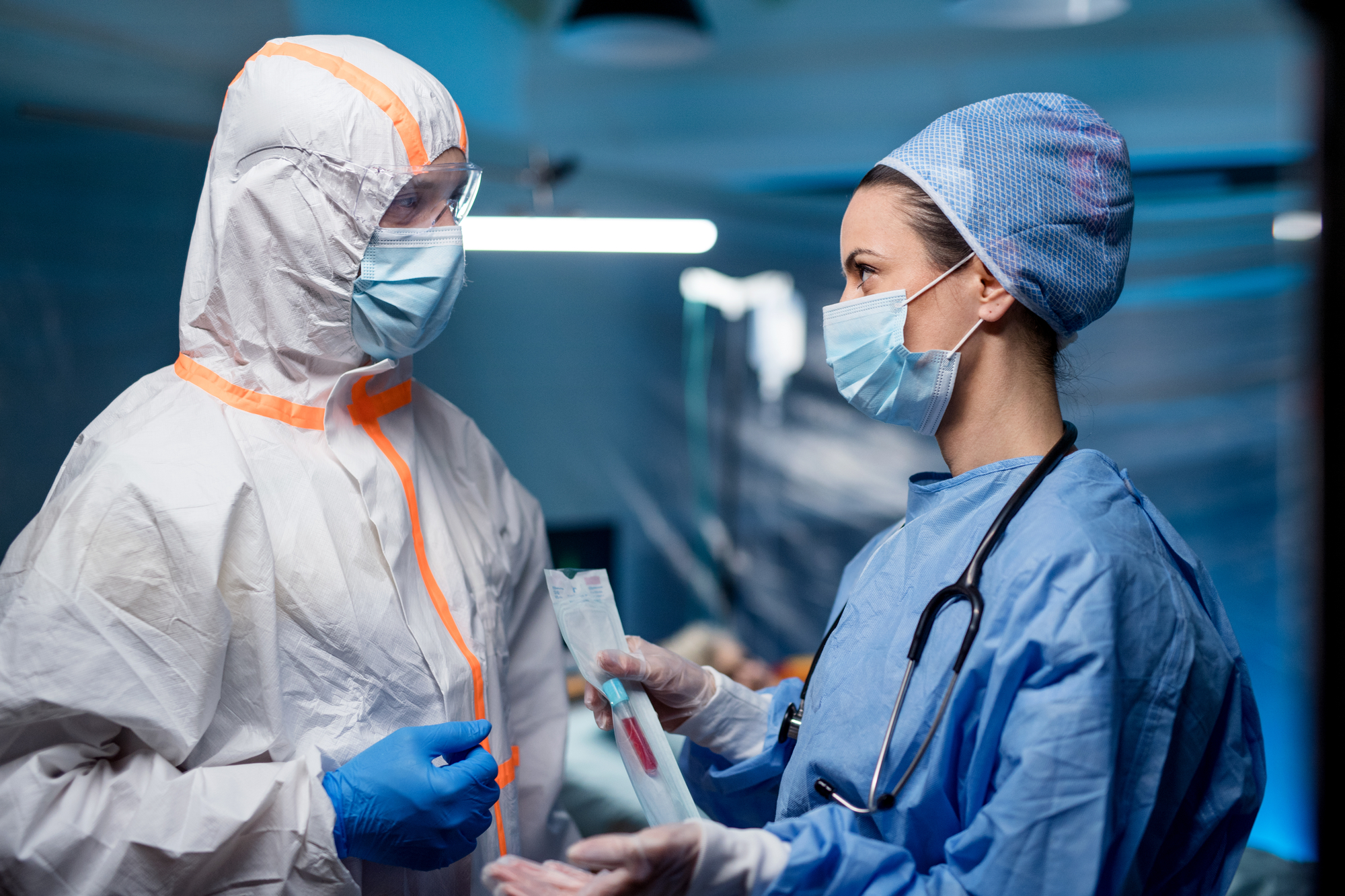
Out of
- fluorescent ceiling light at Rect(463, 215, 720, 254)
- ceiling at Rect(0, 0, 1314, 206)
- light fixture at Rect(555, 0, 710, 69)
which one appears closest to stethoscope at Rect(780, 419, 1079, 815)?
fluorescent ceiling light at Rect(463, 215, 720, 254)

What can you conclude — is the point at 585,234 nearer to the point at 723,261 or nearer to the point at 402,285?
the point at 723,261

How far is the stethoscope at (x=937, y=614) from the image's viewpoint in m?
1.03

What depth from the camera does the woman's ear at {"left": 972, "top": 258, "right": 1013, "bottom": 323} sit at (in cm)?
121

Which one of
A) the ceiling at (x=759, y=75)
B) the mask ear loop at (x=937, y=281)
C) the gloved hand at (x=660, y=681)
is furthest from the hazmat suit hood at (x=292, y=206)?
the ceiling at (x=759, y=75)

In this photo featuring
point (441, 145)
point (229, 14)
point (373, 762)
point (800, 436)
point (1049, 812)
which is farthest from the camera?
point (800, 436)

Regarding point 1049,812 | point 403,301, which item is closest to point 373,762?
point 403,301

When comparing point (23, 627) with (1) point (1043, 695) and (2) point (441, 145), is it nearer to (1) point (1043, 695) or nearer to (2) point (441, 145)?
(2) point (441, 145)

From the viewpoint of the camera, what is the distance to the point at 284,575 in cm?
124

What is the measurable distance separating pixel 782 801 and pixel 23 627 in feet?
3.13

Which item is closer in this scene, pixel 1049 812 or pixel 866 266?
pixel 1049 812

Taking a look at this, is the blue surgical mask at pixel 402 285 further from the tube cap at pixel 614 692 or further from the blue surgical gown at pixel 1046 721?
the blue surgical gown at pixel 1046 721

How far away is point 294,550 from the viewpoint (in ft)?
4.11

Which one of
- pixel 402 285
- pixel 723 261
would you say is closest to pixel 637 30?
pixel 402 285

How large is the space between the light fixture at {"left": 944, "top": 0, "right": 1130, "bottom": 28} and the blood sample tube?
2.37m
